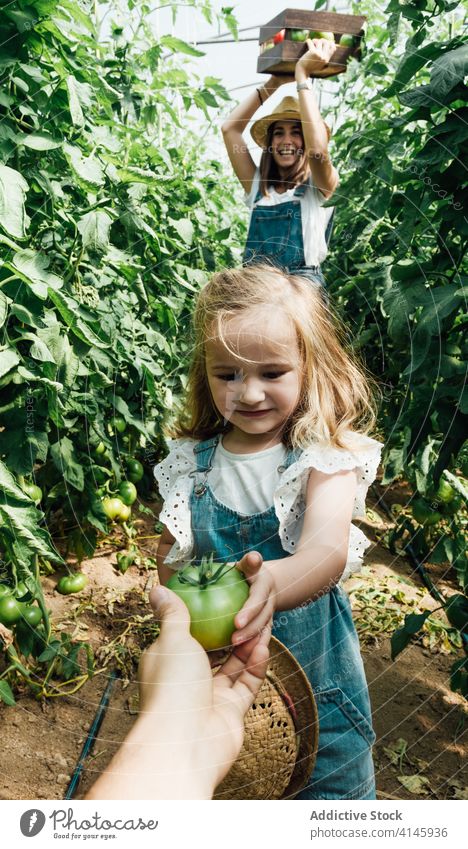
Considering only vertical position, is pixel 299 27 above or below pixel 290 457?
above

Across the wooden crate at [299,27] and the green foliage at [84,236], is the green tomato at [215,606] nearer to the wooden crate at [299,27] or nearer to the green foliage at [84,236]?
the green foliage at [84,236]

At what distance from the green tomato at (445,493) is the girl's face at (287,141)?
1.17m

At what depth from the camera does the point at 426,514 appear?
1912 mm

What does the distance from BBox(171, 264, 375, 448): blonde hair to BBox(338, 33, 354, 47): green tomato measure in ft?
0.98

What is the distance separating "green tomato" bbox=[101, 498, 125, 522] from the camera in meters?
1.90

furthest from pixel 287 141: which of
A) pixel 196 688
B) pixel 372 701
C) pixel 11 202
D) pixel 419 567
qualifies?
pixel 419 567

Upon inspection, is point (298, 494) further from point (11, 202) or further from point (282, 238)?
point (11, 202)

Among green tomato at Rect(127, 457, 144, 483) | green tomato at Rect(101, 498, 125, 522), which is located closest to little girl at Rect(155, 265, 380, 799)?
green tomato at Rect(101, 498, 125, 522)

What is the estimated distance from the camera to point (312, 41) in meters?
0.86

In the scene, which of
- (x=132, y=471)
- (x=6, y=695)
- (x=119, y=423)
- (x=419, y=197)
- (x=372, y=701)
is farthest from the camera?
(x=132, y=471)

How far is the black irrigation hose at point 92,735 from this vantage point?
1343 millimetres

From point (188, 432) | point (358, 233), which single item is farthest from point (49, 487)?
point (358, 233)

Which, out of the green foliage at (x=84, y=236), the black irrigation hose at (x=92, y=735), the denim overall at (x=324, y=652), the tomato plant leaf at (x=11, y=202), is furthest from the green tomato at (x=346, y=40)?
the black irrigation hose at (x=92, y=735)

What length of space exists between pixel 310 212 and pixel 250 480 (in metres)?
0.40
